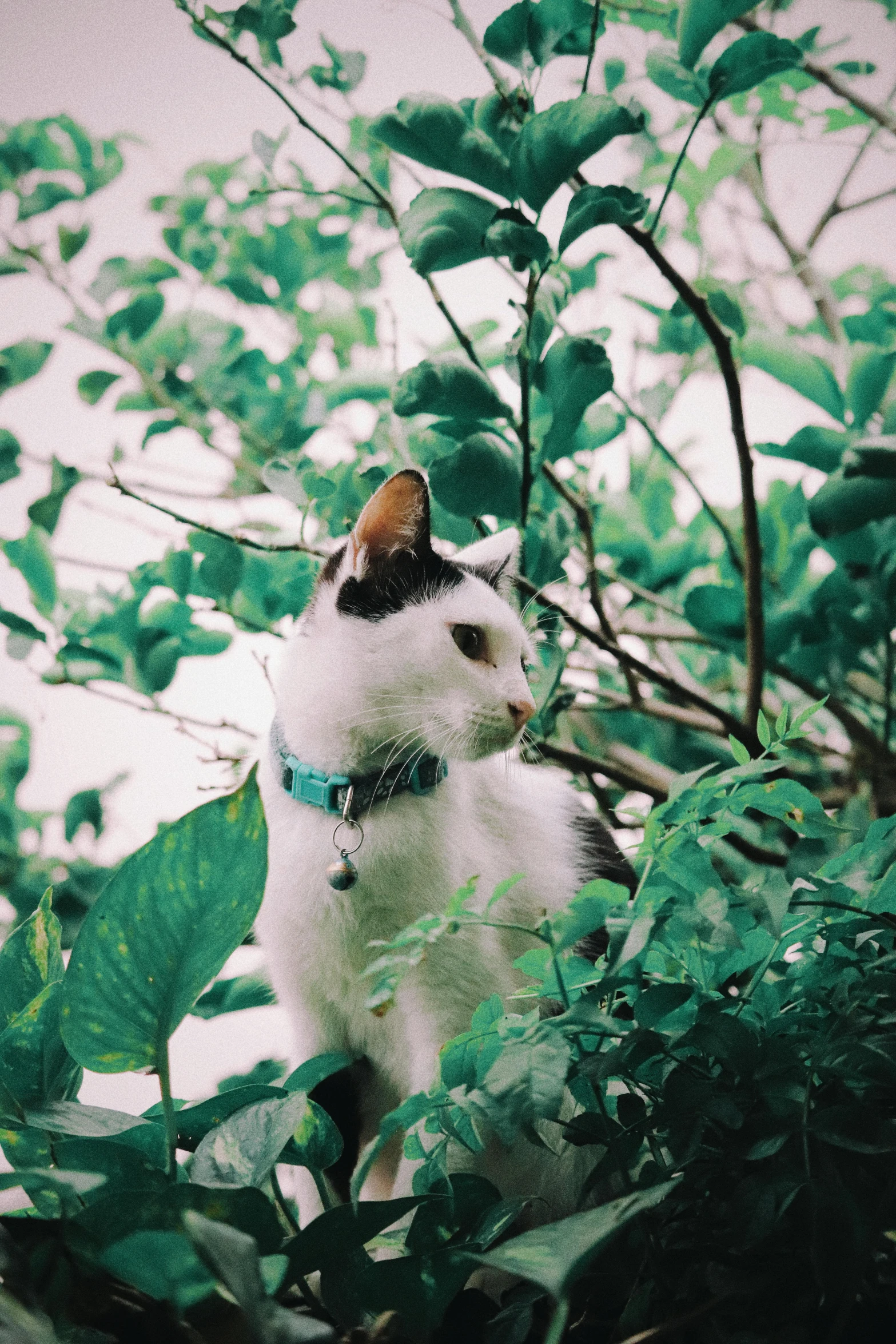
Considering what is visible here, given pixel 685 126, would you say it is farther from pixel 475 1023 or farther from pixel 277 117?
pixel 475 1023

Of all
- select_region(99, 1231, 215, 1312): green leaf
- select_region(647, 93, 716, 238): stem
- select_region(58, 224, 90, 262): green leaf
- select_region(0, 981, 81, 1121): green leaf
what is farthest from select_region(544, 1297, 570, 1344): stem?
select_region(58, 224, 90, 262): green leaf

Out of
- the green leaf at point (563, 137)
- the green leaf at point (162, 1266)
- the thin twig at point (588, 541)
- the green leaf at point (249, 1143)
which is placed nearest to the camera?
the green leaf at point (162, 1266)

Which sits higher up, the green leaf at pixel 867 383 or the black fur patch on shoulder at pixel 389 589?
the green leaf at pixel 867 383

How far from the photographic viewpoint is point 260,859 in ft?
1.28

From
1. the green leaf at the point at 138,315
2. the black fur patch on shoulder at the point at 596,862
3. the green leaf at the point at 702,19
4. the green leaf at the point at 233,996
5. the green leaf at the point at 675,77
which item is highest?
the green leaf at the point at 702,19

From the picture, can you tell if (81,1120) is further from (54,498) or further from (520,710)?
(54,498)

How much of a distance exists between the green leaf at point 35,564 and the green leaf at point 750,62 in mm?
670

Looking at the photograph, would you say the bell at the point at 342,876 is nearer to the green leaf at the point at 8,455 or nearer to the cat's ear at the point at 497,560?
the cat's ear at the point at 497,560

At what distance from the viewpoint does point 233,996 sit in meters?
0.83

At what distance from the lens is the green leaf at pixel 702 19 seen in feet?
2.08

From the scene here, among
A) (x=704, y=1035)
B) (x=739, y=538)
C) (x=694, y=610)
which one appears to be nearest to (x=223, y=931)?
(x=704, y=1035)

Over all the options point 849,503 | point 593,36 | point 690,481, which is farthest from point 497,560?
point 593,36

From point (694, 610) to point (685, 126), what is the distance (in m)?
0.48

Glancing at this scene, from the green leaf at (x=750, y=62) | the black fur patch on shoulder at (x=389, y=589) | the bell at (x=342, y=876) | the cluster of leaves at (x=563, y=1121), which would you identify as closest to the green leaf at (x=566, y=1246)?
the cluster of leaves at (x=563, y=1121)
